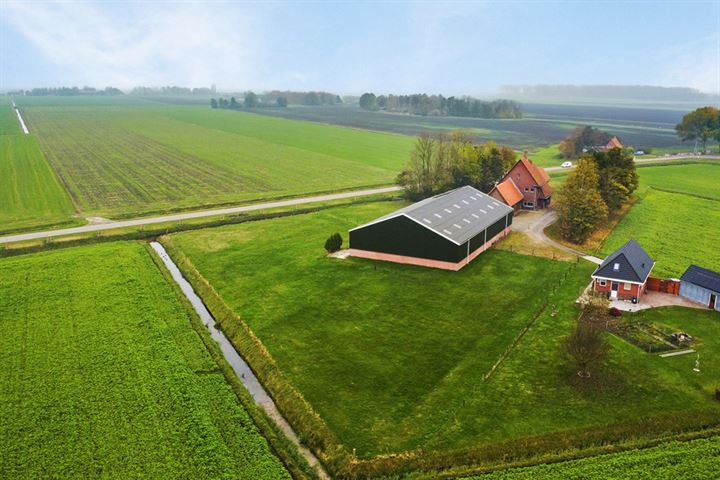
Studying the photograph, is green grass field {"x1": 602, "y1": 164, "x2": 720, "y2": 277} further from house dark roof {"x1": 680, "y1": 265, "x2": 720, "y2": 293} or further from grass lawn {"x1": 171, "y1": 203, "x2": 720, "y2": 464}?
grass lawn {"x1": 171, "y1": 203, "x2": 720, "y2": 464}

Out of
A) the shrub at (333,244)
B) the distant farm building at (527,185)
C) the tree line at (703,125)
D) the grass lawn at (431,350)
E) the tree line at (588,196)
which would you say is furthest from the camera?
the tree line at (703,125)

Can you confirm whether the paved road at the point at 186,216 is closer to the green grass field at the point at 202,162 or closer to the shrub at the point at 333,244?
the green grass field at the point at 202,162

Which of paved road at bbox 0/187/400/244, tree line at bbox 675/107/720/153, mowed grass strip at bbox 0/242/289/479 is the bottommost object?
mowed grass strip at bbox 0/242/289/479

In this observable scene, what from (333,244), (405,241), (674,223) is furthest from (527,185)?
(333,244)

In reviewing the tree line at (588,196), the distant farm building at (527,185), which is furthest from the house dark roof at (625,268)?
the distant farm building at (527,185)

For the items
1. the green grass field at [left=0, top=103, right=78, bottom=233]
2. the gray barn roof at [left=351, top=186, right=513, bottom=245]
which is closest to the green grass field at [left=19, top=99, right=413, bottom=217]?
the green grass field at [left=0, top=103, right=78, bottom=233]

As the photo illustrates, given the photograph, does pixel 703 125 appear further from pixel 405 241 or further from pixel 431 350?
pixel 431 350
